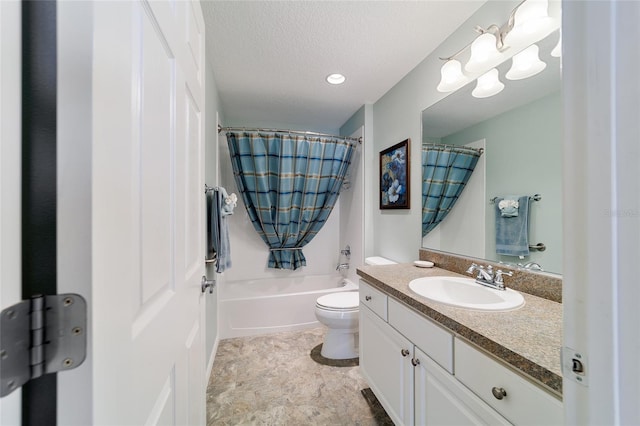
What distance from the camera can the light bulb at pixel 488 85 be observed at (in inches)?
51.6

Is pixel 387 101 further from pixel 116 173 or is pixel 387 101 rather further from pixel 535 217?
pixel 116 173

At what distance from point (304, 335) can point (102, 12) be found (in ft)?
8.45

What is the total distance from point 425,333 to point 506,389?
32cm

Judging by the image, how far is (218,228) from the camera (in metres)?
1.70

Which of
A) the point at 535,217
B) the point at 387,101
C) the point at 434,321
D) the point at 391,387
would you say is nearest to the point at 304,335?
the point at 391,387

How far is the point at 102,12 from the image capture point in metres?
0.33

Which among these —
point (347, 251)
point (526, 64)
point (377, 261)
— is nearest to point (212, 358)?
point (377, 261)

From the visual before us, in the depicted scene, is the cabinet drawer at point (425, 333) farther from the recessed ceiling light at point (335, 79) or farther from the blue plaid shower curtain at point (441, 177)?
the recessed ceiling light at point (335, 79)

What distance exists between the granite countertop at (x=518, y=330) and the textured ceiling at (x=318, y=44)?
1512mm

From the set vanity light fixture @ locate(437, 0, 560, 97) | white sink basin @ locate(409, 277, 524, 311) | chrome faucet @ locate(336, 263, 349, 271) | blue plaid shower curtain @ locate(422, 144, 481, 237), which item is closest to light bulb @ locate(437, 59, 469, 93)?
vanity light fixture @ locate(437, 0, 560, 97)

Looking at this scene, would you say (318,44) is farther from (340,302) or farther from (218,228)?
(340,302)

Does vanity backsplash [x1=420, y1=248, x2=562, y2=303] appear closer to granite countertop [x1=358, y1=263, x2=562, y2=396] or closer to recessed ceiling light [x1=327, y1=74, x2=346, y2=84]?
granite countertop [x1=358, y1=263, x2=562, y2=396]

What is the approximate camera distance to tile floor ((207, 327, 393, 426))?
4.78 feet

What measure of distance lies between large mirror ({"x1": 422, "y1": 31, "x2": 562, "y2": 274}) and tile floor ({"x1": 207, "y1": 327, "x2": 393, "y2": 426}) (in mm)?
1131
